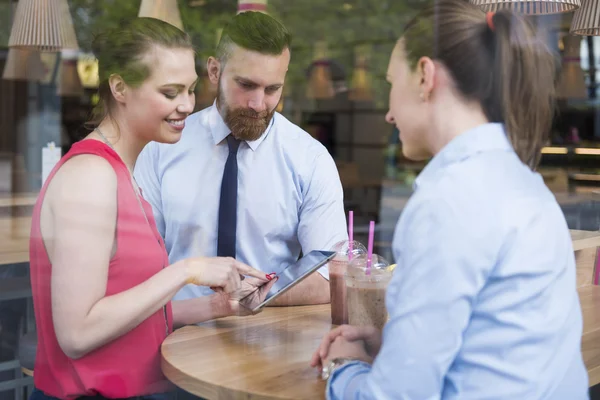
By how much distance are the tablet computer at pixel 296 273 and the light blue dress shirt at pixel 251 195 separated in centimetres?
7

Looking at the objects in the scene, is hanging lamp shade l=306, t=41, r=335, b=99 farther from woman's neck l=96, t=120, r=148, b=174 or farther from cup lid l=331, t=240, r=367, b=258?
woman's neck l=96, t=120, r=148, b=174

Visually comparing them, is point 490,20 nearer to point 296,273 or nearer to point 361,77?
point 296,273

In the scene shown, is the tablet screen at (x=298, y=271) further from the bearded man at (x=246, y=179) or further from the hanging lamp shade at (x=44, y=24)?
the hanging lamp shade at (x=44, y=24)

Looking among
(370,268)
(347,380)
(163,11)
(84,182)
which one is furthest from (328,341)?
(163,11)

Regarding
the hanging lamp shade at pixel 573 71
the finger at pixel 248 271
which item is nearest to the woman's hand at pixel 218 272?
the finger at pixel 248 271

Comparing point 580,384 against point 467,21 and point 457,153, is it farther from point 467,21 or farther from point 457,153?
point 467,21

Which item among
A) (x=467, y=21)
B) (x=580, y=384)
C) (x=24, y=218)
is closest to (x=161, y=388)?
(x=24, y=218)

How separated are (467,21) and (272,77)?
0.70m

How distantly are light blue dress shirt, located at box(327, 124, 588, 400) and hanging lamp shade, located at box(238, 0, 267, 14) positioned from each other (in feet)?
2.83

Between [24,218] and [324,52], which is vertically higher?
[324,52]

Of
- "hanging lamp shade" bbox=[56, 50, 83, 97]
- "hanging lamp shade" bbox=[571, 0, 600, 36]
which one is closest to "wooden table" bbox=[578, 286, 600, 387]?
"hanging lamp shade" bbox=[571, 0, 600, 36]

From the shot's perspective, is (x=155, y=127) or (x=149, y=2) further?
(x=149, y=2)

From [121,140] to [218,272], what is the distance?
0.38 m

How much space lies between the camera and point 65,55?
2.18 m
